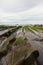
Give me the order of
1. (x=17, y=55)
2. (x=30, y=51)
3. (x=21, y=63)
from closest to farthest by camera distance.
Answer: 1. (x=21, y=63)
2. (x=30, y=51)
3. (x=17, y=55)

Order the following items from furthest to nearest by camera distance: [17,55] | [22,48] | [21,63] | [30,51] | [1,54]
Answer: [1,54] → [22,48] → [17,55] → [30,51] → [21,63]

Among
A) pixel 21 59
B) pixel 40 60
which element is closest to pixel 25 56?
pixel 21 59

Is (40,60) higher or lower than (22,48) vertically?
lower

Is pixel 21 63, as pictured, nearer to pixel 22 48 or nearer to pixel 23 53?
pixel 23 53

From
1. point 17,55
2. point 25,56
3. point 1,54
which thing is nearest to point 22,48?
point 17,55

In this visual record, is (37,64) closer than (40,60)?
Yes

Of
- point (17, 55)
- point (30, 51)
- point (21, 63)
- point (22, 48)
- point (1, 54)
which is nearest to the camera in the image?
point (21, 63)

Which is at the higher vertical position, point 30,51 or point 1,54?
point 30,51

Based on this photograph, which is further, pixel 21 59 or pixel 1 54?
pixel 1 54

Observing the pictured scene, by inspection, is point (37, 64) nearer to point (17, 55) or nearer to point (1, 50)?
point (17, 55)
